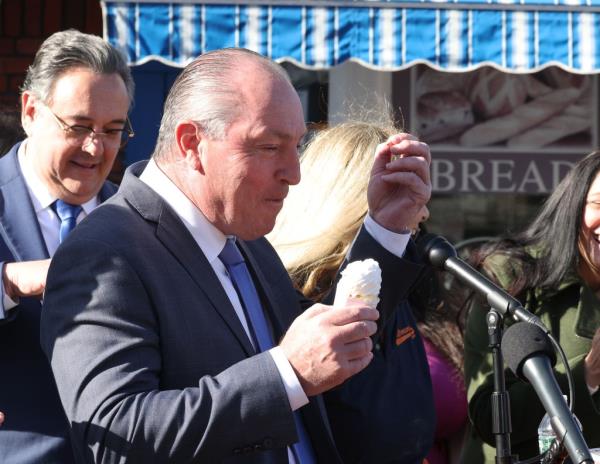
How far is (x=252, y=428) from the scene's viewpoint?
7.22 ft

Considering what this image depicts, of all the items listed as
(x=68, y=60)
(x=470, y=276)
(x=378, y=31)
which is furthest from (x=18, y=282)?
(x=378, y=31)

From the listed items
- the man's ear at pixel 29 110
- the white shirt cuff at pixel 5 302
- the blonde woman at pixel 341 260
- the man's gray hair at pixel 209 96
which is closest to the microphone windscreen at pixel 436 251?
the blonde woman at pixel 341 260

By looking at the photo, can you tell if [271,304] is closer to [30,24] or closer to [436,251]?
[436,251]

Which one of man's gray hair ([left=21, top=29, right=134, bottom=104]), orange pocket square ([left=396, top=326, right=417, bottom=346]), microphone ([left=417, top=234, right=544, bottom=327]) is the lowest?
orange pocket square ([left=396, top=326, right=417, bottom=346])

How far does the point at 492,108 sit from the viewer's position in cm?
716

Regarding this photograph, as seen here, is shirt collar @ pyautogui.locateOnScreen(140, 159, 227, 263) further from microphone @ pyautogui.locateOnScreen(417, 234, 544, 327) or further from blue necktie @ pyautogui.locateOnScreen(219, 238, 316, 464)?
microphone @ pyautogui.locateOnScreen(417, 234, 544, 327)

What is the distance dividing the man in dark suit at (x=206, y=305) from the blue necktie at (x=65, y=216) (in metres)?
0.55

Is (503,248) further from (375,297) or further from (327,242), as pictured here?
(375,297)

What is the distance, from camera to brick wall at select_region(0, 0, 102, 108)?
637cm

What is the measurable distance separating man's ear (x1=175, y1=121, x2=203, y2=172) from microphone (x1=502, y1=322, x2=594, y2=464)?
0.80m

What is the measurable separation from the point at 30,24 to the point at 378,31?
7.05 ft

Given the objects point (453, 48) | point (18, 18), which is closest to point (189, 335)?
point (453, 48)

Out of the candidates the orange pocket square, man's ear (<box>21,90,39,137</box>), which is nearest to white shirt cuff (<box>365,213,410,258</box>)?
the orange pocket square

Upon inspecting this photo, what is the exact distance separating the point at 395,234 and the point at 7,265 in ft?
3.29
